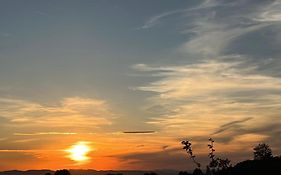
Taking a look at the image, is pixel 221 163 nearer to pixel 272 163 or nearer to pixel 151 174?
pixel 151 174

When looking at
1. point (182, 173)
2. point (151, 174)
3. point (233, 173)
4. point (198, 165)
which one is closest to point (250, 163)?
point (233, 173)

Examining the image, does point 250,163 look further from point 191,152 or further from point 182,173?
point 182,173

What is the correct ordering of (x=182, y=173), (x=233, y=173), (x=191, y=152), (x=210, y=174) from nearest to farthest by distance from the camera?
(x=233, y=173) < (x=191, y=152) < (x=210, y=174) < (x=182, y=173)

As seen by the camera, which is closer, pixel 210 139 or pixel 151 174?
pixel 210 139

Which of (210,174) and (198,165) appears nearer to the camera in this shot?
(198,165)

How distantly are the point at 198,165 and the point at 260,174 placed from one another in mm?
29952

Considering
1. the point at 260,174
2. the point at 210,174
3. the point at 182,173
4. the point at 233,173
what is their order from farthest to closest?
1. the point at 182,173
2. the point at 210,174
3. the point at 233,173
4. the point at 260,174

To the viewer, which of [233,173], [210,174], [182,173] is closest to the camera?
[233,173]

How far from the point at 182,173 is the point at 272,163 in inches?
2418

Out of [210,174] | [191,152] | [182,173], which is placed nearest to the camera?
[191,152]

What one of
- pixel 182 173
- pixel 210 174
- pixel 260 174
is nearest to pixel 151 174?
pixel 182 173

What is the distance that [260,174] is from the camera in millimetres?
132125

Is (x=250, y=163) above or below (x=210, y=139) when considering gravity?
below

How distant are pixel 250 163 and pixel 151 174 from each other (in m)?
66.6
